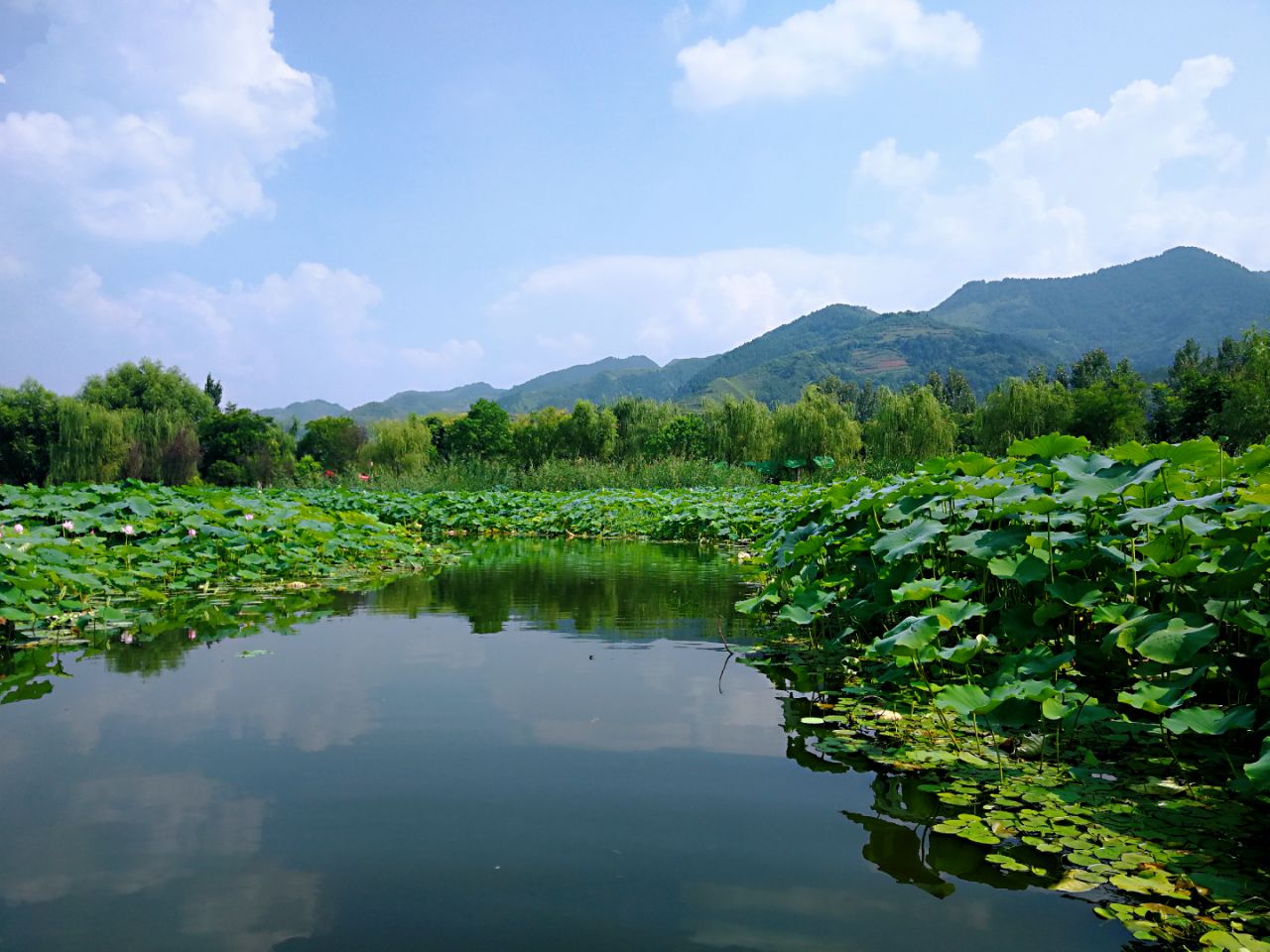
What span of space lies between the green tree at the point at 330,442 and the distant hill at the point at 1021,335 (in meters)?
64.8

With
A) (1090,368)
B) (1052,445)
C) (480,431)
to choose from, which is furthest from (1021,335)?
(1052,445)

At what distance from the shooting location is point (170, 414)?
3872 centimetres

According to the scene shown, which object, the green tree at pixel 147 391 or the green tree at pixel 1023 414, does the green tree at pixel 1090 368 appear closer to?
the green tree at pixel 1023 414

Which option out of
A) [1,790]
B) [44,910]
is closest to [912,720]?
[44,910]

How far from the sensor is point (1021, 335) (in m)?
173

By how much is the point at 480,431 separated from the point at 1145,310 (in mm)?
172994

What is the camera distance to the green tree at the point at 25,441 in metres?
39.1

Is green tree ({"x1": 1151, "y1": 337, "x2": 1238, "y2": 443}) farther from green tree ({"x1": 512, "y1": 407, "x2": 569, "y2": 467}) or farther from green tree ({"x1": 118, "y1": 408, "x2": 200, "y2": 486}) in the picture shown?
green tree ({"x1": 118, "y1": 408, "x2": 200, "y2": 486})

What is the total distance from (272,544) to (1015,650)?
6.32 metres

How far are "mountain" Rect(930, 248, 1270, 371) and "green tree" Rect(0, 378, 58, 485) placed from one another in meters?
148

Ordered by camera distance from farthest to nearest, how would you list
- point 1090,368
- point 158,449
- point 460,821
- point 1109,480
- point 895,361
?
point 895,361 < point 1090,368 < point 158,449 < point 1109,480 < point 460,821

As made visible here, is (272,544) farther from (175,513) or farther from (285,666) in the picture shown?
(285,666)

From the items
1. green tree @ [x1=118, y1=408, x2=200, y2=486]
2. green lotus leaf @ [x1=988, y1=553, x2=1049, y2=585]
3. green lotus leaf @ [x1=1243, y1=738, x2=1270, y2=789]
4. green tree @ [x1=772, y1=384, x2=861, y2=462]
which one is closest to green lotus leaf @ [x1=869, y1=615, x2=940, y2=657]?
green lotus leaf @ [x1=988, y1=553, x2=1049, y2=585]

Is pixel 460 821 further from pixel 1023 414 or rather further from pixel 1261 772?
pixel 1023 414
